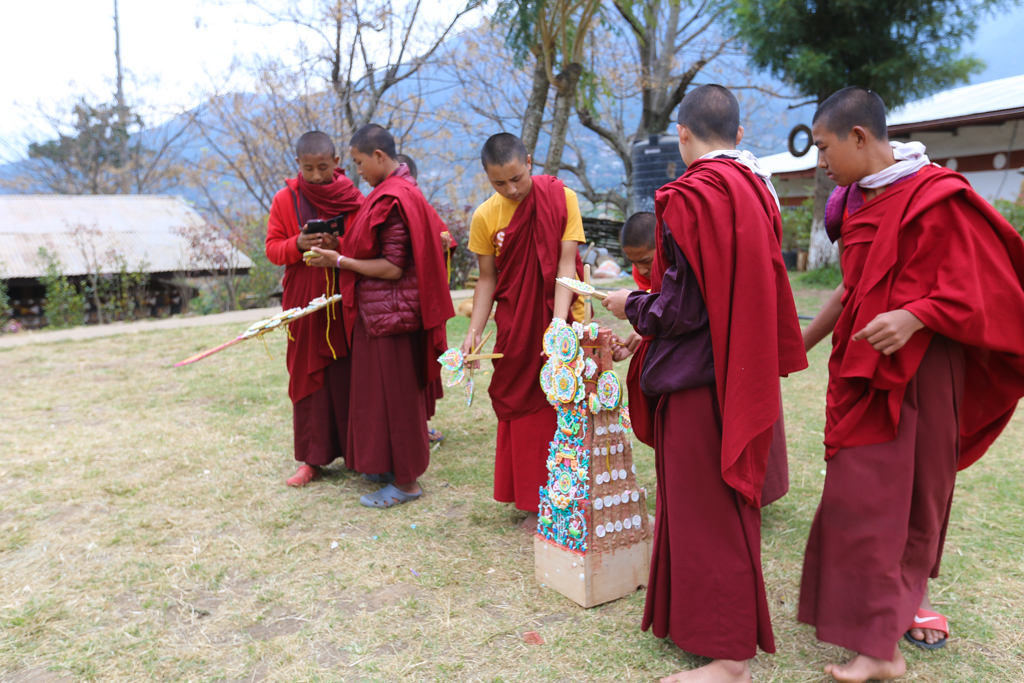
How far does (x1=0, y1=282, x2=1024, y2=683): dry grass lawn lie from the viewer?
2.35m

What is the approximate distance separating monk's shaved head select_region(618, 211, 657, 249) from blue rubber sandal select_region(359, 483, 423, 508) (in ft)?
6.05

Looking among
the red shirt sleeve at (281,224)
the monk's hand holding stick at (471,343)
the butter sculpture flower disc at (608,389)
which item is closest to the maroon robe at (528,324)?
the monk's hand holding stick at (471,343)

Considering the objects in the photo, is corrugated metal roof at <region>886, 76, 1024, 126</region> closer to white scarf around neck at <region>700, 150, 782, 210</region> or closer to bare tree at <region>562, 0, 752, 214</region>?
bare tree at <region>562, 0, 752, 214</region>

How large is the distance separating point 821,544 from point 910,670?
21.0 inches

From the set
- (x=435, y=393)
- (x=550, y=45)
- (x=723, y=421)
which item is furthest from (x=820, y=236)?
(x=723, y=421)

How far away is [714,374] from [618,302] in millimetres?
436

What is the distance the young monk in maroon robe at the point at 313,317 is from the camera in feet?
12.5

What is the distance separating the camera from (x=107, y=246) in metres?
Result: 12.3

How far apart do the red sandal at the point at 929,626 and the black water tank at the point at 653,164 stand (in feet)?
39.9

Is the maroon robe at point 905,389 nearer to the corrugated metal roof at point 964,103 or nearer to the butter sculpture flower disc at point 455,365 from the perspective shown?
the butter sculpture flower disc at point 455,365

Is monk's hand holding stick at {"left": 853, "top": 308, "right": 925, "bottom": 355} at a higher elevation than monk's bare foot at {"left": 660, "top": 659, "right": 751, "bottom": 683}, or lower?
higher

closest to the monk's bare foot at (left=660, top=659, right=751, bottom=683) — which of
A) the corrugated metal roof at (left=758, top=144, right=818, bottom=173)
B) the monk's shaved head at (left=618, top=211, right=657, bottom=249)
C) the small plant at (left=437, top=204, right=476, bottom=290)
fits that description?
the monk's shaved head at (left=618, top=211, right=657, bottom=249)

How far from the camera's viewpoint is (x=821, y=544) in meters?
2.14

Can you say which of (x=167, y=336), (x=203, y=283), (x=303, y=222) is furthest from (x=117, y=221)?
(x=303, y=222)
